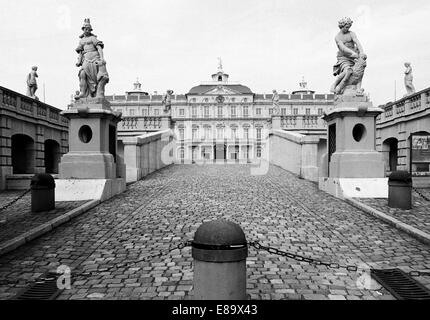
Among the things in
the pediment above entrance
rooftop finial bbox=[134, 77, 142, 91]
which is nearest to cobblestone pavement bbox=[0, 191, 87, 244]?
the pediment above entrance

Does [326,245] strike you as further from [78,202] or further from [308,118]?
[308,118]

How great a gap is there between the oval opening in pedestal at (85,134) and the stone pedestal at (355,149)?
784cm

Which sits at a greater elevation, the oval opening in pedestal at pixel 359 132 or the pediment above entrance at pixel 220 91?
Result: the pediment above entrance at pixel 220 91

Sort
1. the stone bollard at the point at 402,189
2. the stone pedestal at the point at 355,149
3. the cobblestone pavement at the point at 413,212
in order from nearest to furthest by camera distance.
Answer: the cobblestone pavement at the point at 413,212 → the stone bollard at the point at 402,189 → the stone pedestal at the point at 355,149

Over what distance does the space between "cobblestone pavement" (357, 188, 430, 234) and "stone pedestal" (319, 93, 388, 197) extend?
3.09 ft

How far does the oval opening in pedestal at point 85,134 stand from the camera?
11445mm

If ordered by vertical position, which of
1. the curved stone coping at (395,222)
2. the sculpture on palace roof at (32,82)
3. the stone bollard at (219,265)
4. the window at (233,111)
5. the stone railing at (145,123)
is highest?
the window at (233,111)

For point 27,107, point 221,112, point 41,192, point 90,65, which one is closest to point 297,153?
point 90,65

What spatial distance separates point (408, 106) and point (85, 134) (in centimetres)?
1650

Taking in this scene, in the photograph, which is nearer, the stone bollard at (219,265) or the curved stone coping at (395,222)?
→ the stone bollard at (219,265)

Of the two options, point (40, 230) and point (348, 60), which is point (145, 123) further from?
point (40, 230)

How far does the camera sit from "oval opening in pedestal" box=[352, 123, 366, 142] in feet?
38.2

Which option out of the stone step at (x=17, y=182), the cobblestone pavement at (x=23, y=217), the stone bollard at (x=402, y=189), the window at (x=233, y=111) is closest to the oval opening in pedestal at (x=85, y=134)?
the cobblestone pavement at (x=23, y=217)

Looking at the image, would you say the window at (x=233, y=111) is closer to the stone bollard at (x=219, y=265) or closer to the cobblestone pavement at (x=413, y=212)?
the cobblestone pavement at (x=413, y=212)
